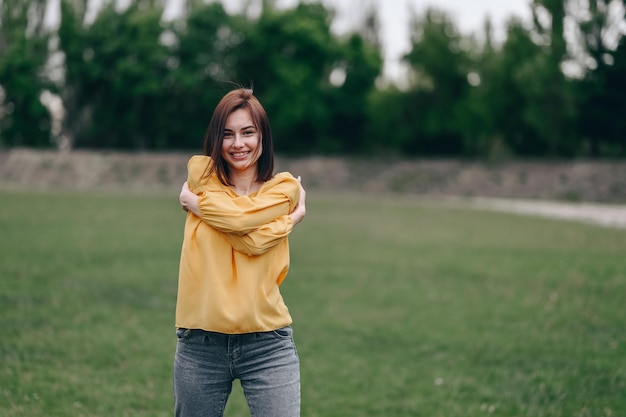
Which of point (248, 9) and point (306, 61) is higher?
point (248, 9)

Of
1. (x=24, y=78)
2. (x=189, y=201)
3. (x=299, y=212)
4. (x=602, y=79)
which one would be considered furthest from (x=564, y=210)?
(x=24, y=78)

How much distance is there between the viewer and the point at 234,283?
2957 millimetres

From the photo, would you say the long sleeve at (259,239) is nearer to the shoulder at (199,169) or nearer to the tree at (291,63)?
the shoulder at (199,169)

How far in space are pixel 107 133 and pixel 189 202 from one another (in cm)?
5388

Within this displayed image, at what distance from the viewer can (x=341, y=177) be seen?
43969 millimetres

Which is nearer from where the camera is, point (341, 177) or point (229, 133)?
point (229, 133)

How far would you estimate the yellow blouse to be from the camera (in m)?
2.91

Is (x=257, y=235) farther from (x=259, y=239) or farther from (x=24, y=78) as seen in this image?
(x=24, y=78)

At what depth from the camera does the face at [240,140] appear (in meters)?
3.11

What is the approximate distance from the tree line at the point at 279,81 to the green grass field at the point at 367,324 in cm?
2851

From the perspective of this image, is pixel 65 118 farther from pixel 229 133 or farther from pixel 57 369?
pixel 229 133

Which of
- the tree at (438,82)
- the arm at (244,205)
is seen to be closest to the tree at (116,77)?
the tree at (438,82)

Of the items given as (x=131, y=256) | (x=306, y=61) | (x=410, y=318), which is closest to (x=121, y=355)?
(x=410, y=318)

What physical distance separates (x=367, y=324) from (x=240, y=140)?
20.1ft
